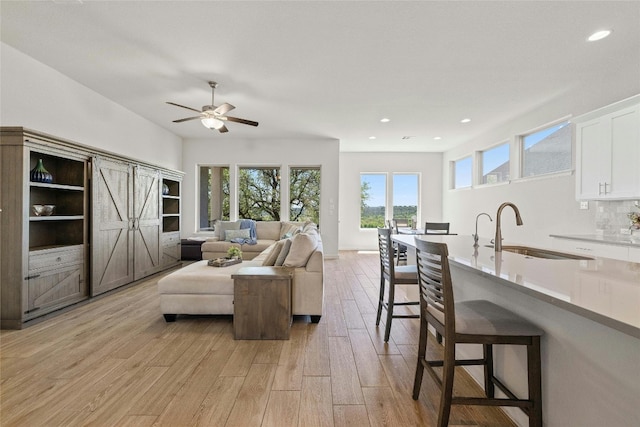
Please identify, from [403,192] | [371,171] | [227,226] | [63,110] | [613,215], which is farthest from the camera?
[403,192]

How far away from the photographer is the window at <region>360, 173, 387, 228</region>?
8.73 meters

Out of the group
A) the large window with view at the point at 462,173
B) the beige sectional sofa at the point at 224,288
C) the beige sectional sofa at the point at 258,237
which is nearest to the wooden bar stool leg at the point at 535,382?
the beige sectional sofa at the point at 224,288

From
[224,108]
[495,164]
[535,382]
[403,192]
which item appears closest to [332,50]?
[224,108]

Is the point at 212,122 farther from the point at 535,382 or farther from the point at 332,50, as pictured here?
the point at 535,382

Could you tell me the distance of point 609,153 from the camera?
3326 millimetres

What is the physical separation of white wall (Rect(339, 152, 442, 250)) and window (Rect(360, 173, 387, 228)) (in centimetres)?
15

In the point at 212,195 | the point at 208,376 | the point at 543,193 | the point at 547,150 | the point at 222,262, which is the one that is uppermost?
the point at 547,150

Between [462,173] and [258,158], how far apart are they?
5.27m

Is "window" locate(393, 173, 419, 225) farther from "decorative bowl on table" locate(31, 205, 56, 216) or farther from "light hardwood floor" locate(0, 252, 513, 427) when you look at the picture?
"decorative bowl on table" locate(31, 205, 56, 216)

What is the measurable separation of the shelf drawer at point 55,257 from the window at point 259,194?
13.6 feet

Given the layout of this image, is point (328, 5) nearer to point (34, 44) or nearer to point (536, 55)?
point (536, 55)

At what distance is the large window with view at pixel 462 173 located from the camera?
7422 millimetres

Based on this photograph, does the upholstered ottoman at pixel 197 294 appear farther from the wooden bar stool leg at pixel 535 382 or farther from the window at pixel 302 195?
the window at pixel 302 195

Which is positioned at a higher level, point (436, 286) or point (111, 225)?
point (111, 225)
